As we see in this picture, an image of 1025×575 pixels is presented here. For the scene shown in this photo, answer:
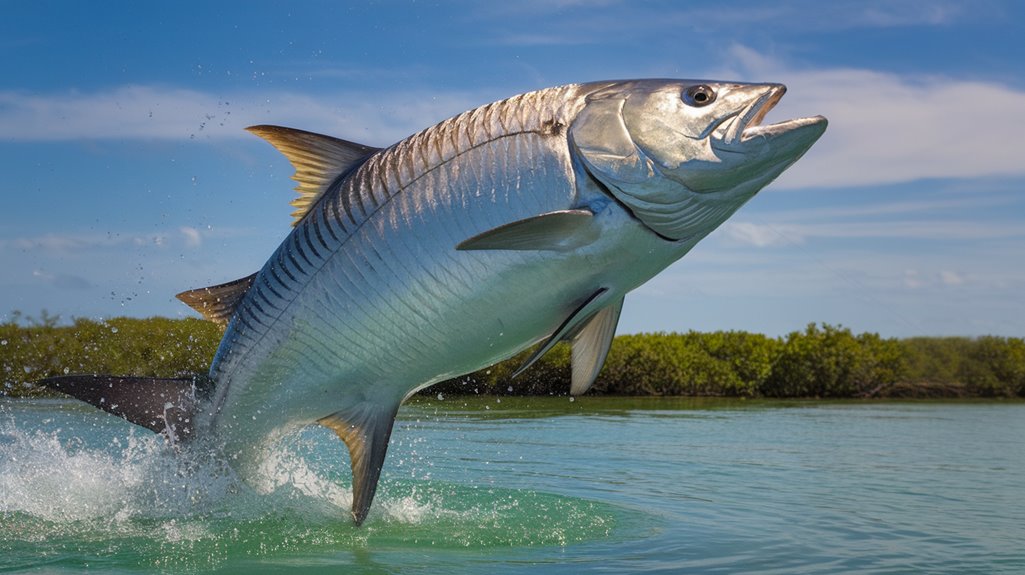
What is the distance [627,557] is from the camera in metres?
6.23

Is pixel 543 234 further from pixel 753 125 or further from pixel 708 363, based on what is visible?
pixel 708 363

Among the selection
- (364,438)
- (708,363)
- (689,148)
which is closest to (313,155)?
(364,438)

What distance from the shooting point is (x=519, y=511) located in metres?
7.76

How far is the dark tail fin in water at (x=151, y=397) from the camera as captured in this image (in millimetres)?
5840

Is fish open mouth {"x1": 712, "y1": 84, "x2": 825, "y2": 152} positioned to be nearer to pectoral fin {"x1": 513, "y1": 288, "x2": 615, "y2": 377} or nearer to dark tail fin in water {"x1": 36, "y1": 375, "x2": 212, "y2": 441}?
pectoral fin {"x1": 513, "y1": 288, "x2": 615, "y2": 377}

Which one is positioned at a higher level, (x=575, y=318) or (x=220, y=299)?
(x=220, y=299)

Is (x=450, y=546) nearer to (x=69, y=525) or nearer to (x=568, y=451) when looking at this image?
(x=69, y=525)

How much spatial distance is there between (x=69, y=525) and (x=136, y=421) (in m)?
1.29

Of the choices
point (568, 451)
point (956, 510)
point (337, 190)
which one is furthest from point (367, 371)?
point (568, 451)

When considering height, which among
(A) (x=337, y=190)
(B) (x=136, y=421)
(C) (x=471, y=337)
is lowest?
(B) (x=136, y=421)

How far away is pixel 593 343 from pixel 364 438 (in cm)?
131

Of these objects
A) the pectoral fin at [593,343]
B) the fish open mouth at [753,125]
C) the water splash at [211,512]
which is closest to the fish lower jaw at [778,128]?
the fish open mouth at [753,125]

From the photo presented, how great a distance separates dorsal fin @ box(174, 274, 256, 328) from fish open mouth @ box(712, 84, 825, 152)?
9.12 ft

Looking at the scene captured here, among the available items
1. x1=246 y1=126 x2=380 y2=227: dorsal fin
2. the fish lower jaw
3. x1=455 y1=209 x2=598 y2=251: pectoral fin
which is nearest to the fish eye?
the fish lower jaw
